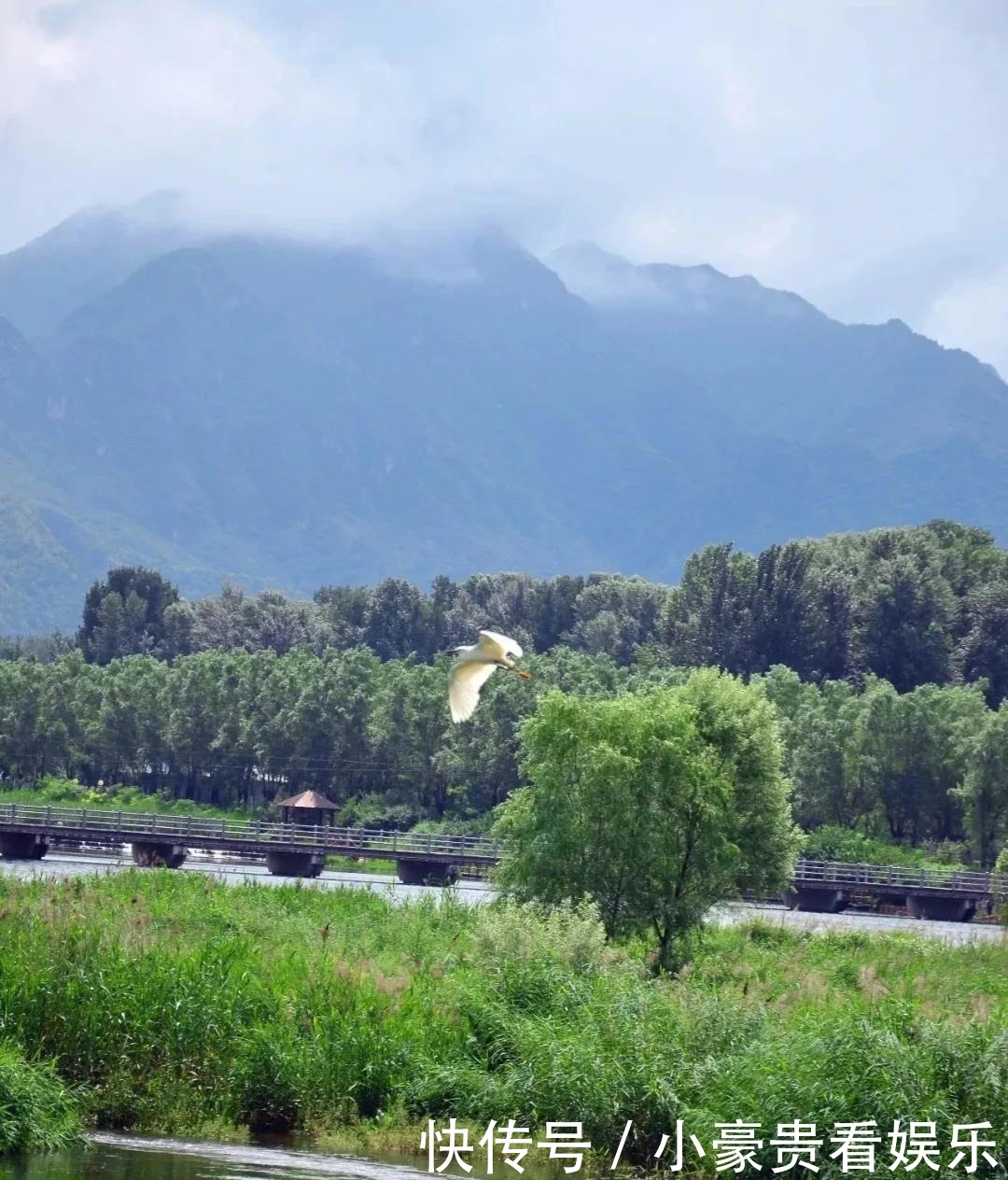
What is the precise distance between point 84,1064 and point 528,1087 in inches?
253

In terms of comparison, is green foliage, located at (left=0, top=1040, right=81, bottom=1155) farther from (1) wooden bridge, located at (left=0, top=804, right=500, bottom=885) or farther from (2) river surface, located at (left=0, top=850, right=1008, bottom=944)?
(1) wooden bridge, located at (left=0, top=804, right=500, bottom=885)

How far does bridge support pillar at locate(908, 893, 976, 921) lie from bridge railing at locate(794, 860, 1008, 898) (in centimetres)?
46

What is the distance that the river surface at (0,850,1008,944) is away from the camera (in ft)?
178

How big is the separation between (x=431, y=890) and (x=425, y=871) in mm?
9989

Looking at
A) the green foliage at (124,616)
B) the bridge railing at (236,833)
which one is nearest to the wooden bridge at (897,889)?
the bridge railing at (236,833)

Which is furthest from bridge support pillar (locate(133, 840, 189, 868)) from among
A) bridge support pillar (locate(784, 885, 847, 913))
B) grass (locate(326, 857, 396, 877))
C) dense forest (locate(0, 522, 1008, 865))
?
bridge support pillar (locate(784, 885, 847, 913))

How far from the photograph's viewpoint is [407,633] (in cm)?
16988

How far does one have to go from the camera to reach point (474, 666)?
25328 mm

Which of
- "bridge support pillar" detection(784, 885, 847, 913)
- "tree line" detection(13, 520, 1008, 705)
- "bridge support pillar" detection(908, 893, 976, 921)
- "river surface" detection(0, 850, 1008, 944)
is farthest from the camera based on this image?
"tree line" detection(13, 520, 1008, 705)

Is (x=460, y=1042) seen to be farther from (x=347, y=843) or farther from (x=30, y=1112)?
(x=347, y=843)

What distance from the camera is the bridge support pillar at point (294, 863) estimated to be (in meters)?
85.0

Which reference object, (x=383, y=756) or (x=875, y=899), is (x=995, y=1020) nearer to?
(x=875, y=899)

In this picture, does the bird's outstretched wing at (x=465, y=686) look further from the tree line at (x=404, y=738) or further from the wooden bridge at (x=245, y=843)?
the tree line at (x=404, y=738)

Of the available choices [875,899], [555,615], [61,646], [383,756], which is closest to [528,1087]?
[875,899]
